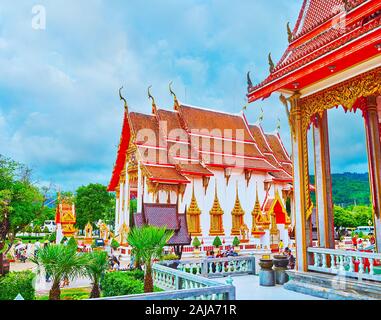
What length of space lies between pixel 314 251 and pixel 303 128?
2674 millimetres

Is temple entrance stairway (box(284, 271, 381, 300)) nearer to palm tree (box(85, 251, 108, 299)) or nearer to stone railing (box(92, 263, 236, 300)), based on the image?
stone railing (box(92, 263, 236, 300))

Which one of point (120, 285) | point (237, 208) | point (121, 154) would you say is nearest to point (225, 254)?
point (237, 208)

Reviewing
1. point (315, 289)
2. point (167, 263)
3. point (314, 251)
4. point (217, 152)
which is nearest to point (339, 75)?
point (314, 251)

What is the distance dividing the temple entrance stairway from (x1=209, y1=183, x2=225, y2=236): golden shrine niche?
586 inches

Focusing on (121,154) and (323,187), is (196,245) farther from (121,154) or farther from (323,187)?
(323,187)

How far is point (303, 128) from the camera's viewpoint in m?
8.08

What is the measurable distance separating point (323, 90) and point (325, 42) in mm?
1217

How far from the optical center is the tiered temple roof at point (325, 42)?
6.05m

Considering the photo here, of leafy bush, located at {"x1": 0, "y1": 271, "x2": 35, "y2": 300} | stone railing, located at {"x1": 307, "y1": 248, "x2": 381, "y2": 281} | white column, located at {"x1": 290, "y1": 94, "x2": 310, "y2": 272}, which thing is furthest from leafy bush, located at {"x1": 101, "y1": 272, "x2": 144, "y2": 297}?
stone railing, located at {"x1": 307, "y1": 248, "x2": 381, "y2": 281}

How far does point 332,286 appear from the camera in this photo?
6.81 m

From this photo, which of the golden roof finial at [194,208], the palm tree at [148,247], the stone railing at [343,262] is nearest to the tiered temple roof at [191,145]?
the golden roof finial at [194,208]

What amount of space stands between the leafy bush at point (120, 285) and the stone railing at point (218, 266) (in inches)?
50.8

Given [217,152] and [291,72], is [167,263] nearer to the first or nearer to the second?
[291,72]

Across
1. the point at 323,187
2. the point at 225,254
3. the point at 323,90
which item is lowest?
the point at 225,254
